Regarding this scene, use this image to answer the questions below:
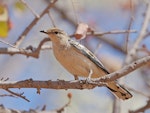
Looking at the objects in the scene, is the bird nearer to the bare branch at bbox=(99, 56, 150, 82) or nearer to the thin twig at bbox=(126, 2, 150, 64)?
the bare branch at bbox=(99, 56, 150, 82)

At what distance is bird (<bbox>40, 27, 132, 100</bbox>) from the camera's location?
127 inches

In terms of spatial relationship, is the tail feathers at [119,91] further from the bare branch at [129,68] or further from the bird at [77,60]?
the bare branch at [129,68]

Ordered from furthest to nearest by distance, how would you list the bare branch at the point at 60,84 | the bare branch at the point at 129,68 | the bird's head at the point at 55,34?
the bird's head at the point at 55,34, the bare branch at the point at 60,84, the bare branch at the point at 129,68

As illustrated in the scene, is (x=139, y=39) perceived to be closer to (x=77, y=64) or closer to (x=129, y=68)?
(x=77, y=64)

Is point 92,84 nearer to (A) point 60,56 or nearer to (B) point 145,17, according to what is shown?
(A) point 60,56

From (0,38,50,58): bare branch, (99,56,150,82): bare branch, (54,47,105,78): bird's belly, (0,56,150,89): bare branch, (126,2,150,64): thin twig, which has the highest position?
(126,2,150,64): thin twig

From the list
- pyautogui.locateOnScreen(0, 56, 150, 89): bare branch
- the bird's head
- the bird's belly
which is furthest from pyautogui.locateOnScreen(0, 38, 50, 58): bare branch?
pyautogui.locateOnScreen(0, 56, 150, 89): bare branch

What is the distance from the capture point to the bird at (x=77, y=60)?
3.22 meters

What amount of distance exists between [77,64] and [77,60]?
34mm

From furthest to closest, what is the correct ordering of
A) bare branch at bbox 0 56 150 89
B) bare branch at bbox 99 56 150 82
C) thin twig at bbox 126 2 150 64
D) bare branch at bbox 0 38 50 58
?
1. thin twig at bbox 126 2 150 64
2. bare branch at bbox 0 38 50 58
3. bare branch at bbox 0 56 150 89
4. bare branch at bbox 99 56 150 82

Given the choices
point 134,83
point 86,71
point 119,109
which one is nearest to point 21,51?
point 86,71

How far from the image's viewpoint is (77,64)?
3.23 meters

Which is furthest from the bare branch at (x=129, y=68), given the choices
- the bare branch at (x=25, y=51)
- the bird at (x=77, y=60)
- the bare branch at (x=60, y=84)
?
the bare branch at (x=25, y=51)

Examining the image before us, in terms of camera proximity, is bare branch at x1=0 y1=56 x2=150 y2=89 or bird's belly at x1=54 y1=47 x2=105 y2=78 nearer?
bare branch at x1=0 y1=56 x2=150 y2=89
